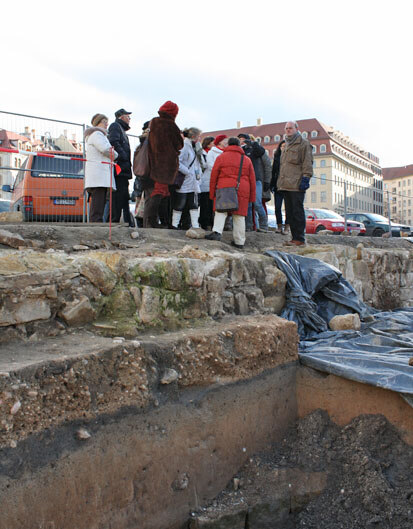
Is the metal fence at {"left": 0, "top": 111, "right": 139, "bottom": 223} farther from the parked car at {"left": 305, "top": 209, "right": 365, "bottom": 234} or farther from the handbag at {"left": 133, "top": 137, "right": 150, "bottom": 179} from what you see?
the parked car at {"left": 305, "top": 209, "right": 365, "bottom": 234}

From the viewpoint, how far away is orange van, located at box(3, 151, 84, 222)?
27.3 ft

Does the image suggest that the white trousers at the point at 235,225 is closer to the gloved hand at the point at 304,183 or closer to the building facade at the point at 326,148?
the gloved hand at the point at 304,183

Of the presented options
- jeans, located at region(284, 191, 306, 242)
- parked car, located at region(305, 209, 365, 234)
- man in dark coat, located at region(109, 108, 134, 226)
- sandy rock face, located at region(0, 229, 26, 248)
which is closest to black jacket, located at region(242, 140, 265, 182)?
jeans, located at region(284, 191, 306, 242)

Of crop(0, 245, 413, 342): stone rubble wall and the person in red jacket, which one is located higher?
the person in red jacket

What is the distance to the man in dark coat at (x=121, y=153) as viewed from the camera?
7.51m

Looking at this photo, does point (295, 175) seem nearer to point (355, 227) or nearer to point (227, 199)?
point (227, 199)

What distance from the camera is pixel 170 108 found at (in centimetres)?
696

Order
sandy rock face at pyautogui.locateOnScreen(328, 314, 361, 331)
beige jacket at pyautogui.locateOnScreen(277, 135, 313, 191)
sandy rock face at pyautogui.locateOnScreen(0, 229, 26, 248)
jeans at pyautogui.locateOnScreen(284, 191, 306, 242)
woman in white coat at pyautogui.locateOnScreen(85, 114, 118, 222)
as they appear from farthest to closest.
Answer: jeans at pyautogui.locateOnScreen(284, 191, 306, 242), beige jacket at pyautogui.locateOnScreen(277, 135, 313, 191), woman in white coat at pyautogui.locateOnScreen(85, 114, 118, 222), sandy rock face at pyautogui.locateOnScreen(328, 314, 361, 331), sandy rock face at pyautogui.locateOnScreen(0, 229, 26, 248)

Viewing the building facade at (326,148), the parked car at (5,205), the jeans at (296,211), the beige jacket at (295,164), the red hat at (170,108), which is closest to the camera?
the red hat at (170,108)

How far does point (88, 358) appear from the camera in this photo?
3.45m

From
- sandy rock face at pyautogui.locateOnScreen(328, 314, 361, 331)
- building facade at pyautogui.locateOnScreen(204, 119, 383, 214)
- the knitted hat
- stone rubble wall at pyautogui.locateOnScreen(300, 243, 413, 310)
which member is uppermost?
building facade at pyautogui.locateOnScreen(204, 119, 383, 214)

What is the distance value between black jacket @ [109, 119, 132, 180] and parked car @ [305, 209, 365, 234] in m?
9.42

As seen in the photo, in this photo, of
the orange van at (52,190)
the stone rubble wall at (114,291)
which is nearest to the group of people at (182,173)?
the orange van at (52,190)

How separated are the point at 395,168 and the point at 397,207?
93.4 meters
